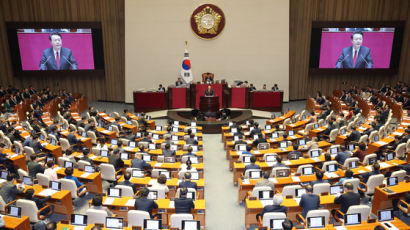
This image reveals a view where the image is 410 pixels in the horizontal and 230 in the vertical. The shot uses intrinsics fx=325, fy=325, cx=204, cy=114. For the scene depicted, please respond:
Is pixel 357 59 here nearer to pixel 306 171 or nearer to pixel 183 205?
pixel 306 171

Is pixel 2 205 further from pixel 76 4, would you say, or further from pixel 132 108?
pixel 76 4

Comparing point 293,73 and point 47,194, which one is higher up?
point 293,73

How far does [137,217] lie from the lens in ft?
21.3

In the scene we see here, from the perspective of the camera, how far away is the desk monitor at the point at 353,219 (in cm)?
632

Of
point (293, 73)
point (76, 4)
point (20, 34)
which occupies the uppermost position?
point (76, 4)

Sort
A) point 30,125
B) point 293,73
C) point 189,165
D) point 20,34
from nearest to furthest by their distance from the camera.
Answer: point 189,165 < point 30,125 < point 20,34 < point 293,73

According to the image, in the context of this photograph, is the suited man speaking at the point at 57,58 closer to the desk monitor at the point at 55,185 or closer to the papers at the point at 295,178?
the desk monitor at the point at 55,185

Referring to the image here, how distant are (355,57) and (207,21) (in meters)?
10.9

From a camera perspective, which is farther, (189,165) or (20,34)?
(20,34)

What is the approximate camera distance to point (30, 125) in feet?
44.9

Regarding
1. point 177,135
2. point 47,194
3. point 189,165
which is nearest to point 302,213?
point 189,165

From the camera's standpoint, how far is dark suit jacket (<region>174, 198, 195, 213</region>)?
6957 mm

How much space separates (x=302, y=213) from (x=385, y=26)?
812 inches

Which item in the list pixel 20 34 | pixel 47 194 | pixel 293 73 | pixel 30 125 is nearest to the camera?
pixel 47 194
